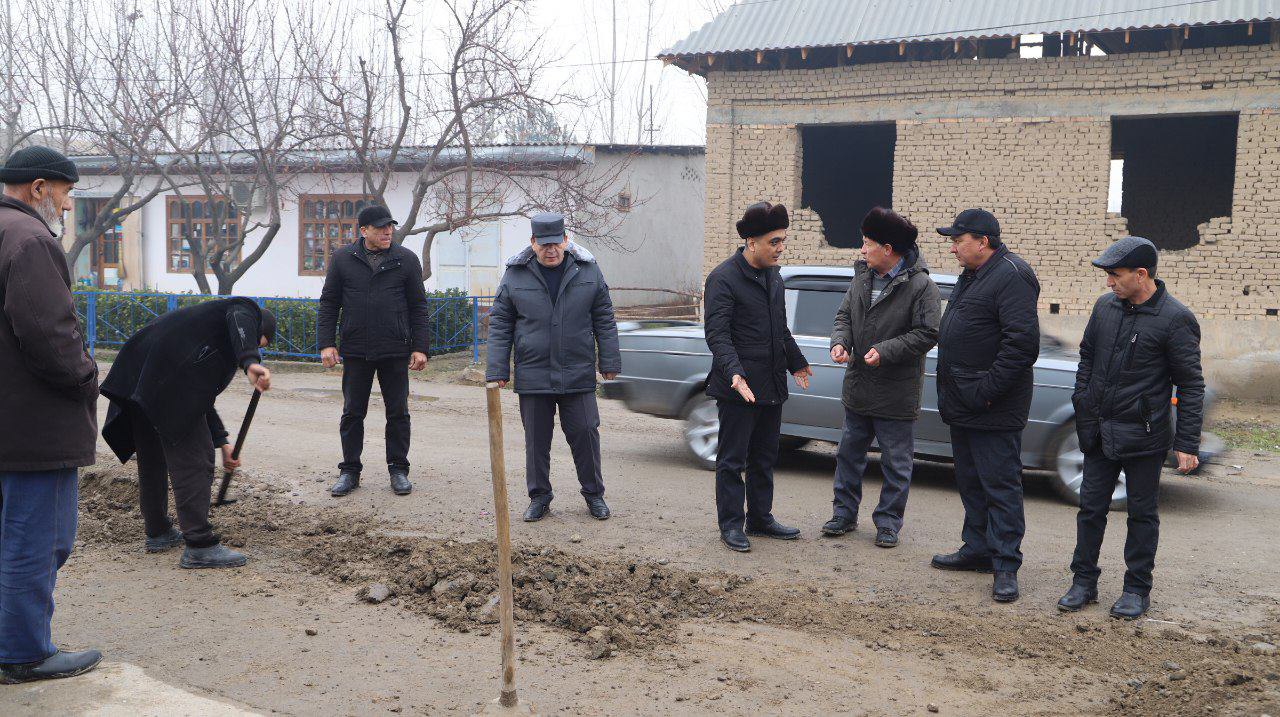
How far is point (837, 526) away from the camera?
6.02 meters

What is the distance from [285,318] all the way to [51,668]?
492 inches

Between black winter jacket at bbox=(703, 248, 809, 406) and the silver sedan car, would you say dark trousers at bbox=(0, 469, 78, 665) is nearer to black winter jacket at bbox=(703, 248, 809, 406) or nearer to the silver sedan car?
black winter jacket at bbox=(703, 248, 809, 406)

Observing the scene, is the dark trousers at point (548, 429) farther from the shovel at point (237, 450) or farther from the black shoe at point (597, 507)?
the shovel at point (237, 450)

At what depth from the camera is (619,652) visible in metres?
4.20

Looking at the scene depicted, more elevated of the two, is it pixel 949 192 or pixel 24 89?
pixel 24 89

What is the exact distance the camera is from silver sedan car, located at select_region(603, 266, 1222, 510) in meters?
7.12

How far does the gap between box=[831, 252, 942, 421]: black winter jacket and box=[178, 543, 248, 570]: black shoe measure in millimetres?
3586

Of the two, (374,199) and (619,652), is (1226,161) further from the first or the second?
(619,652)

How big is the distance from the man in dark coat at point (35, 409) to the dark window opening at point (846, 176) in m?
15.8

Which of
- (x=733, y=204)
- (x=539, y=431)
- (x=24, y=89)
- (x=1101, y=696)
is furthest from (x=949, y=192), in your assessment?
(x=24, y=89)

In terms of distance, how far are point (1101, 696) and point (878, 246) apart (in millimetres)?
2820

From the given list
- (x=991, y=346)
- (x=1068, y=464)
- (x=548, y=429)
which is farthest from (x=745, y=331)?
(x=1068, y=464)

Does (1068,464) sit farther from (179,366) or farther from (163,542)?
(163,542)

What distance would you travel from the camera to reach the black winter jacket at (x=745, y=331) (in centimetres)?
570
